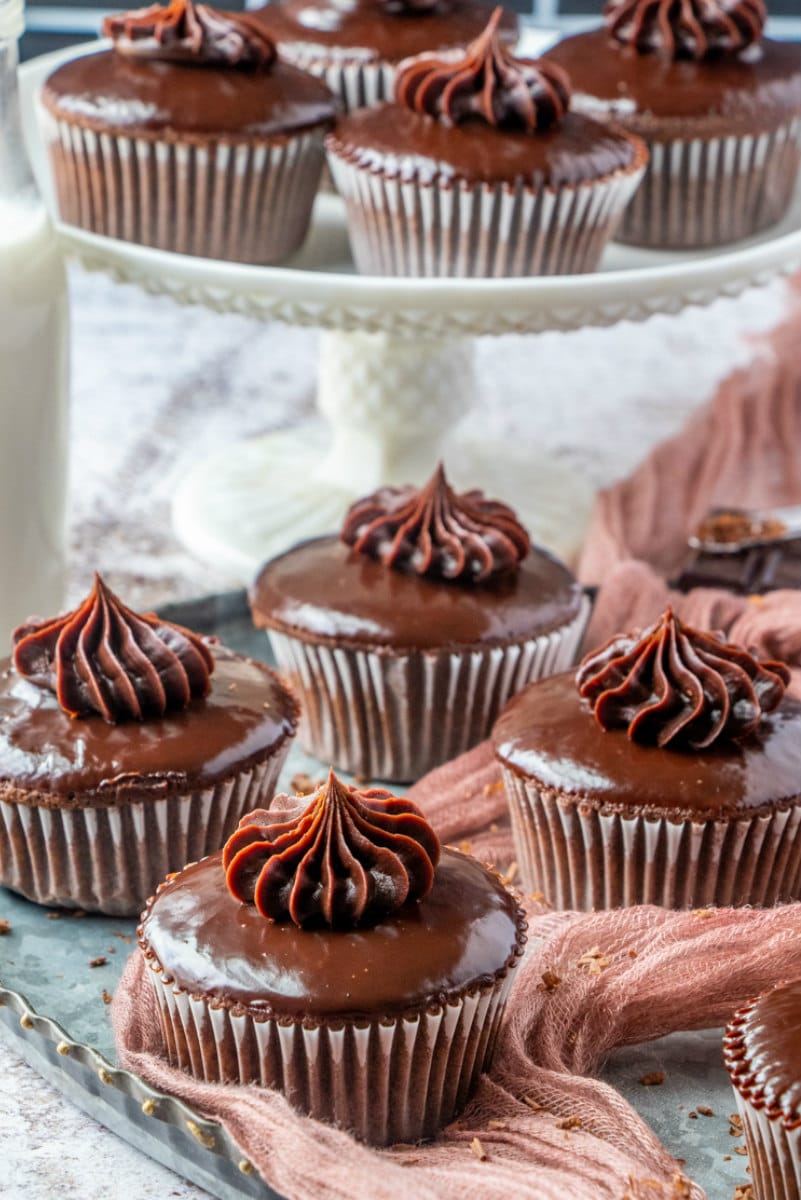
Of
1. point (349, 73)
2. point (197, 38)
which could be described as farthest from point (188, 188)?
point (349, 73)

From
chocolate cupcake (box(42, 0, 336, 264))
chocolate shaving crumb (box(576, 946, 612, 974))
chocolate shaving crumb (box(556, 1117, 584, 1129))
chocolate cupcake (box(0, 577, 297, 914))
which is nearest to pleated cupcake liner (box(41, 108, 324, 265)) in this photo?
chocolate cupcake (box(42, 0, 336, 264))

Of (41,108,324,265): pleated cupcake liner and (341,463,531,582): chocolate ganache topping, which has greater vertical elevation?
(41,108,324,265): pleated cupcake liner

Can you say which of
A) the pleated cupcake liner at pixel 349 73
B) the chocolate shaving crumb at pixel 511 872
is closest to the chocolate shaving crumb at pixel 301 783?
the chocolate shaving crumb at pixel 511 872

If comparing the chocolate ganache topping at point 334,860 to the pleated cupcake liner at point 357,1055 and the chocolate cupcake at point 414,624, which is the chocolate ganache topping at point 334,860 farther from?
the chocolate cupcake at point 414,624

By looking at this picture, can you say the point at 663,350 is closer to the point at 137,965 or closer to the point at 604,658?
the point at 604,658

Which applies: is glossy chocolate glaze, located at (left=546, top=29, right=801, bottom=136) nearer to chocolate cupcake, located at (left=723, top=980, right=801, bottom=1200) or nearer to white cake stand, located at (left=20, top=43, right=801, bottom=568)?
white cake stand, located at (left=20, top=43, right=801, bottom=568)

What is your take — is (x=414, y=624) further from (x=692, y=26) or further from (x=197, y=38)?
(x=692, y=26)

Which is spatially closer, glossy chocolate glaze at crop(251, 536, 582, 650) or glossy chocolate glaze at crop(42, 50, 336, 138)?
glossy chocolate glaze at crop(251, 536, 582, 650)

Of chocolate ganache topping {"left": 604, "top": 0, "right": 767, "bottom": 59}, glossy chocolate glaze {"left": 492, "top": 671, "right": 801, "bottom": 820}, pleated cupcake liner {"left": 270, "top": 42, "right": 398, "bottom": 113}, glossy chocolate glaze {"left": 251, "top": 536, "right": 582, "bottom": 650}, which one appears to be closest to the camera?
glossy chocolate glaze {"left": 492, "top": 671, "right": 801, "bottom": 820}
